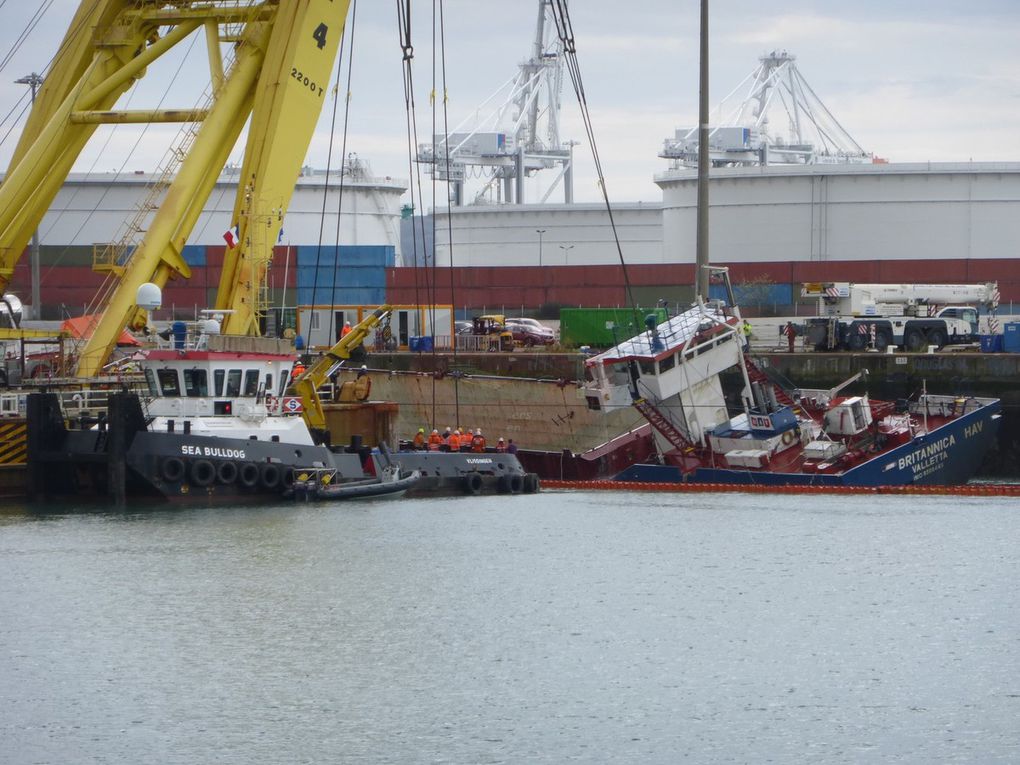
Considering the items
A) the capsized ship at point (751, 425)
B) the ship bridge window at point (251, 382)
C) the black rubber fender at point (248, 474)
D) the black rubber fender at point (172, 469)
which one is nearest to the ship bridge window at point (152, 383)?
the ship bridge window at point (251, 382)

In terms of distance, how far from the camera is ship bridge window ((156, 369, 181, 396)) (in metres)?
30.9

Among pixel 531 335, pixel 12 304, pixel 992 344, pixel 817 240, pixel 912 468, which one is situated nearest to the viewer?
pixel 912 468

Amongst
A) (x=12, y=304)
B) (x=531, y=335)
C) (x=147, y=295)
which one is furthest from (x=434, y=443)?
(x=531, y=335)

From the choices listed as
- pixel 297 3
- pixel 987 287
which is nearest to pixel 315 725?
pixel 297 3

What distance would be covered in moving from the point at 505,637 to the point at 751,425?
47.6 feet

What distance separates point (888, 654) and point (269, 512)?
12866 mm

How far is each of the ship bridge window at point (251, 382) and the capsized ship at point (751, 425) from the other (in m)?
7.10

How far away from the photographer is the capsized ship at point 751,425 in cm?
3362

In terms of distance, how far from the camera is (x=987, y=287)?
4803cm

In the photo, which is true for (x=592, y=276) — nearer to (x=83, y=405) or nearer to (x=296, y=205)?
(x=296, y=205)

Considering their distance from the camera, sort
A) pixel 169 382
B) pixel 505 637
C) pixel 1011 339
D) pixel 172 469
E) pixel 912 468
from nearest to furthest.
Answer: pixel 505 637 → pixel 172 469 → pixel 169 382 → pixel 912 468 → pixel 1011 339

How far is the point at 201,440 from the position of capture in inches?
1185

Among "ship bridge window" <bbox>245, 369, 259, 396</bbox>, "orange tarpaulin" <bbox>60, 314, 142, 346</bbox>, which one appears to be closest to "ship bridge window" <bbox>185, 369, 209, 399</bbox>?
"ship bridge window" <bbox>245, 369, 259, 396</bbox>

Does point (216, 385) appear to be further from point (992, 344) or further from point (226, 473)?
point (992, 344)
